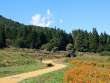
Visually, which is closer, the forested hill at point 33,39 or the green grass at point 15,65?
the green grass at point 15,65

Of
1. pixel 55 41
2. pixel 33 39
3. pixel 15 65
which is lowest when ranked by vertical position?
pixel 15 65

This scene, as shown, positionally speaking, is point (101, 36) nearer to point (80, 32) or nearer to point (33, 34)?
point (80, 32)

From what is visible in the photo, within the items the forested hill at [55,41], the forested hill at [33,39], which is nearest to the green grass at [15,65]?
the forested hill at [55,41]

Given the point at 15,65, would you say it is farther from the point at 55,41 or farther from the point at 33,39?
the point at 33,39

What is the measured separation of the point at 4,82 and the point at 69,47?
4497 inches

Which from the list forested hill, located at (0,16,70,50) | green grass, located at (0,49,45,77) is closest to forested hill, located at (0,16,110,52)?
forested hill, located at (0,16,70,50)

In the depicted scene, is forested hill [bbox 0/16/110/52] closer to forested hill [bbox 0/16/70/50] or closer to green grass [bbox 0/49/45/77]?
forested hill [bbox 0/16/70/50]

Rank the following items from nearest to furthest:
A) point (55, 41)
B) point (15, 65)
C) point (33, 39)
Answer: point (15, 65) < point (55, 41) < point (33, 39)

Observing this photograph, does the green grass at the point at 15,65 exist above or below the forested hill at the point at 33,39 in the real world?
below

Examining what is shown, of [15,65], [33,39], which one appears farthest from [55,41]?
[15,65]

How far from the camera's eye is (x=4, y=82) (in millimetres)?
27094

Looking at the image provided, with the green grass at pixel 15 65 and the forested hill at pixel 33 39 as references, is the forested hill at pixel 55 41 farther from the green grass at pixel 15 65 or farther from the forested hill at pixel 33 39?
the green grass at pixel 15 65

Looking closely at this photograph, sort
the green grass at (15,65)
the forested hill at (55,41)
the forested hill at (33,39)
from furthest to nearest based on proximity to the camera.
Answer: the forested hill at (55,41)
the forested hill at (33,39)
the green grass at (15,65)

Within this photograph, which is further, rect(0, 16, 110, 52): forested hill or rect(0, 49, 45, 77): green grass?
rect(0, 16, 110, 52): forested hill
